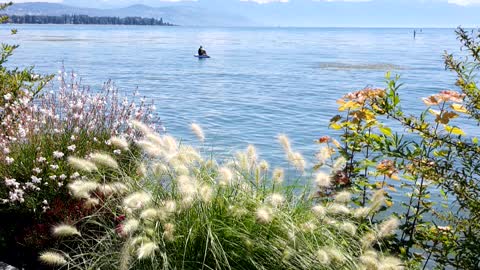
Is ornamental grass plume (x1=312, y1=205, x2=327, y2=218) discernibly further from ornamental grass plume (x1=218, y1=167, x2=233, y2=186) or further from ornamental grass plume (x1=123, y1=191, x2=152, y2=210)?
ornamental grass plume (x1=123, y1=191, x2=152, y2=210)

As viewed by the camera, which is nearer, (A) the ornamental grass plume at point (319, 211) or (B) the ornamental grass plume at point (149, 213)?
(B) the ornamental grass plume at point (149, 213)

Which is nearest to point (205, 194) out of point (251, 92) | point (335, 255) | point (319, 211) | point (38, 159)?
point (319, 211)

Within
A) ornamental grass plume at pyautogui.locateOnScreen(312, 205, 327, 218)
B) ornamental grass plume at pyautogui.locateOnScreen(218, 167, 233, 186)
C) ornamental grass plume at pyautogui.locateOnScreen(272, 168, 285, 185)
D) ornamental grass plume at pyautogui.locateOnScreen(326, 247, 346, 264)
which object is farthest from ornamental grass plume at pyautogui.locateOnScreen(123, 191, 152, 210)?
ornamental grass plume at pyautogui.locateOnScreen(326, 247, 346, 264)

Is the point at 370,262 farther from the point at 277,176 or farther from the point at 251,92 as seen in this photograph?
Result: the point at 251,92

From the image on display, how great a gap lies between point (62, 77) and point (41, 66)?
1079 inches

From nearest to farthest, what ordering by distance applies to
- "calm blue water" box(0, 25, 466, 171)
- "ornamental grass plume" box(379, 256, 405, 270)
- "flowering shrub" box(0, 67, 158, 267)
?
"ornamental grass plume" box(379, 256, 405, 270) → "flowering shrub" box(0, 67, 158, 267) → "calm blue water" box(0, 25, 466, 171)

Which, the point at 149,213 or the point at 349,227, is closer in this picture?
the point at 149,213

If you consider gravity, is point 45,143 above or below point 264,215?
below

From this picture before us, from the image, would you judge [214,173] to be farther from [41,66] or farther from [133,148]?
[41,66]

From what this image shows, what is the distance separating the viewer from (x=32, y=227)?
15.1 feet

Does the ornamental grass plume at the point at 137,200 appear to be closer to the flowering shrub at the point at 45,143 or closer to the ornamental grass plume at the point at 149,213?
the ornamental grass plume at the point at 149,213

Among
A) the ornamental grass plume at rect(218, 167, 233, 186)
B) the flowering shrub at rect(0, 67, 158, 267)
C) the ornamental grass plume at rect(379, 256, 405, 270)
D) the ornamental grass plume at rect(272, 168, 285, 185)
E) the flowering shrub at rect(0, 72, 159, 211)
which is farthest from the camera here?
the flowering shrub at rect(0, 72, 159, 211)

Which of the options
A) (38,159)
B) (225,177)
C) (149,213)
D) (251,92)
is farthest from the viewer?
(251,92)

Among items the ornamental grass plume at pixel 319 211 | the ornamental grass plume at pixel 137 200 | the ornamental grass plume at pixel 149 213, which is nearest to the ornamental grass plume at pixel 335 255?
the ornamental grass plume at pixel 319 211
